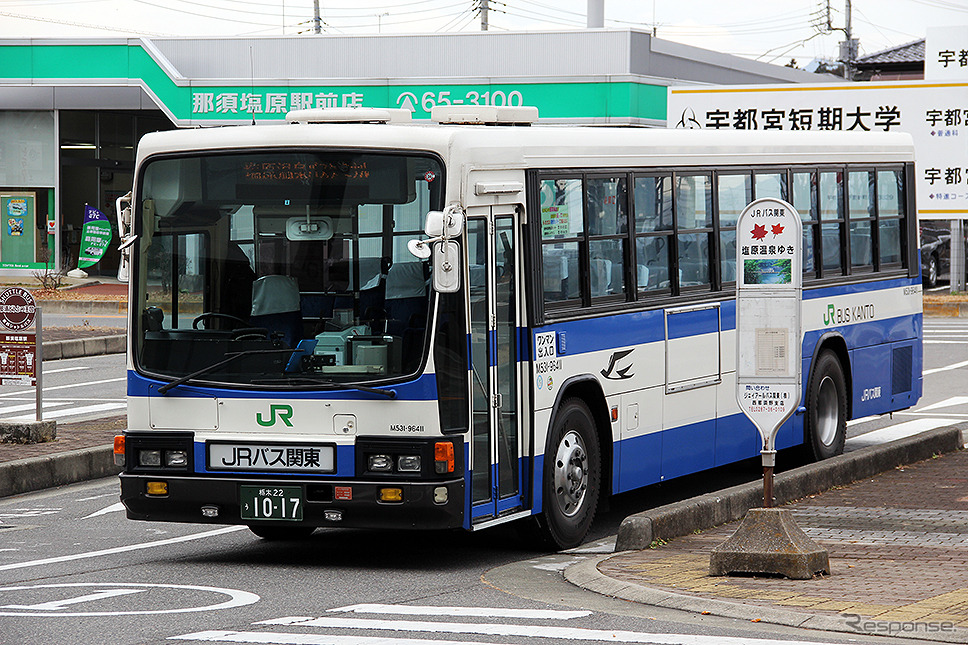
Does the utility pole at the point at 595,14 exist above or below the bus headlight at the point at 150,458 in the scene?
above

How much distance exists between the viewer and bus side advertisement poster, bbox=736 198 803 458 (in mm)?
9227

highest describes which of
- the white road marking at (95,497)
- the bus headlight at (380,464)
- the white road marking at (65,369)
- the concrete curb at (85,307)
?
the concrete curb at (85,307)

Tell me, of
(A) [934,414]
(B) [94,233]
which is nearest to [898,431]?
Answer: (A) [934,414]

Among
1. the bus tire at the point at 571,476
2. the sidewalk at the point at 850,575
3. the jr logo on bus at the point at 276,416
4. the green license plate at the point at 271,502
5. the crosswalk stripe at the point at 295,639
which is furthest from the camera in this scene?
the bus tire at the point at 571,476

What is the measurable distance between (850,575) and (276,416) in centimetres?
354

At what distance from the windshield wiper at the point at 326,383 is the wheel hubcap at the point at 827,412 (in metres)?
6.23

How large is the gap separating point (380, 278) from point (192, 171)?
4.90ft

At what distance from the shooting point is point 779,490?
11.6 metres

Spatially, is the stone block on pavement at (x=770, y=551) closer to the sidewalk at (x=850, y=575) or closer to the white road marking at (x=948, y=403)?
the sidewalk at (x=850, y=575)

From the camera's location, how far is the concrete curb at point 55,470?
13359 mm

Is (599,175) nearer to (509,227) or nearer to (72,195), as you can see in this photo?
(509,227)

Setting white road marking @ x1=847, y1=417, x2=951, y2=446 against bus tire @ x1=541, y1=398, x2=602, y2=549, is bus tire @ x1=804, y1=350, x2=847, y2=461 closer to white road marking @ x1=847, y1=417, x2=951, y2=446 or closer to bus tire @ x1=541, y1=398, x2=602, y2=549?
white road marking @ x1=847, y1=417, x2=951, y2=446

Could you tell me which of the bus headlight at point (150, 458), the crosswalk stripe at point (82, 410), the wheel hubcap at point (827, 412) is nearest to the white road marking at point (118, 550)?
the bus headlight at point (150, 458)

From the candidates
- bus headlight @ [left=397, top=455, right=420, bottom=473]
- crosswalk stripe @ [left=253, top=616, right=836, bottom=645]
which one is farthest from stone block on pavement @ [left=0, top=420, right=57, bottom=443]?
crosswalk stripe @ [left=253, top=616, right=836, bottom=645]
